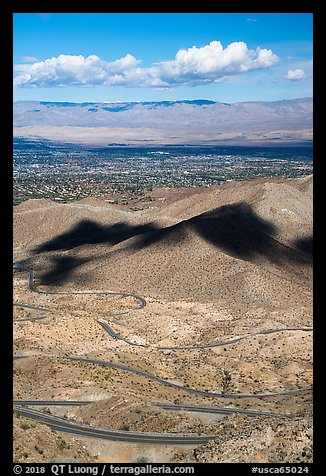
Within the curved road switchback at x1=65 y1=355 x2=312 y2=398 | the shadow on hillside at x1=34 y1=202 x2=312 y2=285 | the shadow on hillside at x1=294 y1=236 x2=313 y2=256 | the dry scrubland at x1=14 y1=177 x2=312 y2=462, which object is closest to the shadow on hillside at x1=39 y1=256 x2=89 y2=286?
the shadow on hillside at x1=34 y1=202 x2=312 y2=285

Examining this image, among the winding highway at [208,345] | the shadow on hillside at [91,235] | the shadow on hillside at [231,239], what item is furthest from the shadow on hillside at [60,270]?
the winding highway at [208,345]

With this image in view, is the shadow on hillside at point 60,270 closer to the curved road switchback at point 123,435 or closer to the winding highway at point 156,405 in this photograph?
the winding highway at point 156,405

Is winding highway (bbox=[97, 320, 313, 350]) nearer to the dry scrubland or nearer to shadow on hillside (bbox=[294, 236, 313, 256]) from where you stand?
the dry scrubland

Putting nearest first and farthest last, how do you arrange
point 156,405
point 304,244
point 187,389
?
point 156,405, point 187,389, point 304,244

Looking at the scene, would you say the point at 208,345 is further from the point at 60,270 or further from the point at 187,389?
the point at 60,270

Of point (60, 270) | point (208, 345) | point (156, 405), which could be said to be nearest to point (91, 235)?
point (60, 270)

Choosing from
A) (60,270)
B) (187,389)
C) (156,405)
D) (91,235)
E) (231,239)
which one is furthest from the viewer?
(91,235)

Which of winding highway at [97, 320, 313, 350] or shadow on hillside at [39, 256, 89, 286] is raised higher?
shadow on hillside at [39, 256, 89, 286]
